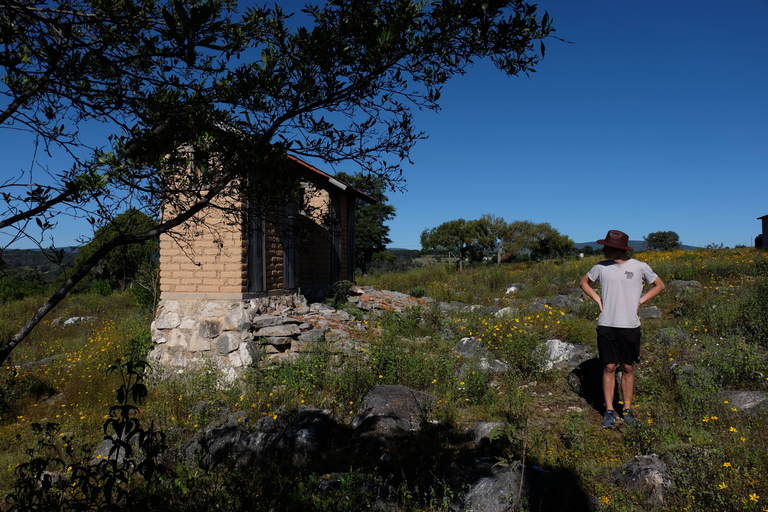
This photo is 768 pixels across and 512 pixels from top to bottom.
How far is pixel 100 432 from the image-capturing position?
613cm

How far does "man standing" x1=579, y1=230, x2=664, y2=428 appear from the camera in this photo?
4871 millimetres

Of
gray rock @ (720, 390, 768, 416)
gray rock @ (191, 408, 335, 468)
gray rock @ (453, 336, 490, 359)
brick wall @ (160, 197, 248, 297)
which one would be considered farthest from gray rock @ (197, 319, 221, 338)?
gray rock @ (720, 390, 768, 416)

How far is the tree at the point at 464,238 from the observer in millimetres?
Result: 39438

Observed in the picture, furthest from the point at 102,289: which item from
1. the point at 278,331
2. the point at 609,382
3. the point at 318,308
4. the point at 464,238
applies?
the point at 464,238

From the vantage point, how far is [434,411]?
5.51m

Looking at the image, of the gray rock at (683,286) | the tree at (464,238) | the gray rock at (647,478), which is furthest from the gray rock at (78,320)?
the tree at (464,238)

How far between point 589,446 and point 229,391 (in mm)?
5233

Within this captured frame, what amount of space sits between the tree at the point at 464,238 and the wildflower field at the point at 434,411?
28.0m

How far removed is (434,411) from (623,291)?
8.65 feet

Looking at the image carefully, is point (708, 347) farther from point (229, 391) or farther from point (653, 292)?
point (229, 391)

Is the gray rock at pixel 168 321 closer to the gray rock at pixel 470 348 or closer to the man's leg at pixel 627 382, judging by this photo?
the gray rock at pixel 470 348

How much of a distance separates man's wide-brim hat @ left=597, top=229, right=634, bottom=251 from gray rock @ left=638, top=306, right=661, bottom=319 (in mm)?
4442

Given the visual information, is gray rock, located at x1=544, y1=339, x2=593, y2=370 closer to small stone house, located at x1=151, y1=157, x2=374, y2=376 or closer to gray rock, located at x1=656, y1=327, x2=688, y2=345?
gray rock, located at x1=656, y1=327, x2=688, y2=345

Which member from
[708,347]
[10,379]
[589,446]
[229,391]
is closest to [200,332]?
[229,391]
